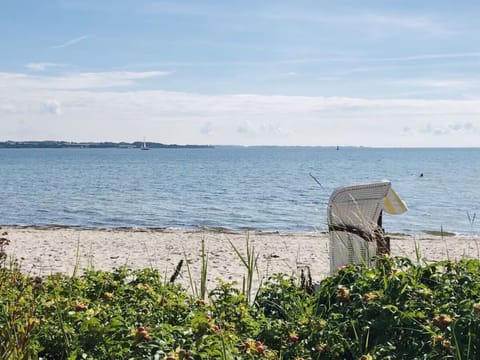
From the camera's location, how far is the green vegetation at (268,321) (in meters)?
2.48

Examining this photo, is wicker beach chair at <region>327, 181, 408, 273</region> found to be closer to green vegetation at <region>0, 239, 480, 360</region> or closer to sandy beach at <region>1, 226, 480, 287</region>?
green vegetation at <region>0, 239, 480, 360</region>

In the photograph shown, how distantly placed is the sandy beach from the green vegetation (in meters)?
6.12

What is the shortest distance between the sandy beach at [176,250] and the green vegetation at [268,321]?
20.1 ft

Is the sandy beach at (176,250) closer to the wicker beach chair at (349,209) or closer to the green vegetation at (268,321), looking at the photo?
the wicker beach chair at (349,209)

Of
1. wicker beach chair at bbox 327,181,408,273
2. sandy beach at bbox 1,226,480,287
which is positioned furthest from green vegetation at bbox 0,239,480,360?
sandy beach at bbox 1,226,480,287

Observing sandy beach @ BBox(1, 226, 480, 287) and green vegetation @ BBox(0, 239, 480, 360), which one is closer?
green vegetation @ BBox(0, 239, 480, 360)

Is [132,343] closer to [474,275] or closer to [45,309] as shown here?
[45,309]

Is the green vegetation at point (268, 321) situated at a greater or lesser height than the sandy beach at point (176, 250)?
greater

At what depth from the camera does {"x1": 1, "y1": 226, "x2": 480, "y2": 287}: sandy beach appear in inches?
445

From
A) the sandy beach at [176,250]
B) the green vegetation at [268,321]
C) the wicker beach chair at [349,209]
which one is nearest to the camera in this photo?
the green vegetation at [268,321]

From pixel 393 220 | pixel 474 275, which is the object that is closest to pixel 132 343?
pixel 474 275

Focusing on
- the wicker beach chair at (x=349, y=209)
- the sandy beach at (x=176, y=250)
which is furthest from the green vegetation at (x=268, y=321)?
the sandy beach at (x=176, y=250)

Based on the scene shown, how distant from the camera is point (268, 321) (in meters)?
3.10

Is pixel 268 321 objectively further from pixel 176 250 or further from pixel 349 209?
pixel 176 250
